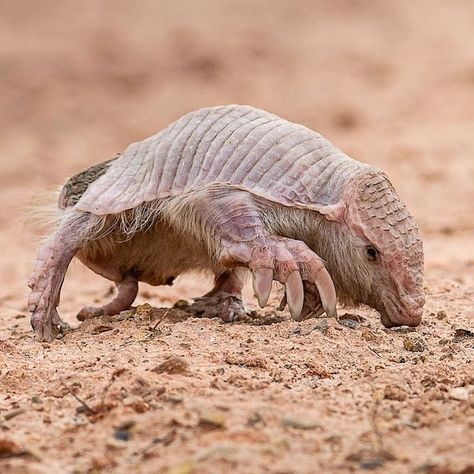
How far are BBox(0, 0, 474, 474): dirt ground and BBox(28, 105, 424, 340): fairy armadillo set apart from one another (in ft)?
0.68

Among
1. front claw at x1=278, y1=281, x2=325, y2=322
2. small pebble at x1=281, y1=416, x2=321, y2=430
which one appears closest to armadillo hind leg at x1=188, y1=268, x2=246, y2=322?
front claw at x1=278, y1=281, x2=325, y2=322

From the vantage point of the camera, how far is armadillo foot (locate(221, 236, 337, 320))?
4309 mm

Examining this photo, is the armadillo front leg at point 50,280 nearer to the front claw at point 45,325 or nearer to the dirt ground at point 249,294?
the front claw at point 45,325

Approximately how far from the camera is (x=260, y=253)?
14.3 ft

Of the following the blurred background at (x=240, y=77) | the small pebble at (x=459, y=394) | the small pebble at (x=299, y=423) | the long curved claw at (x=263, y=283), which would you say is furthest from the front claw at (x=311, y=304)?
the blurred background at (x=240, y=77)

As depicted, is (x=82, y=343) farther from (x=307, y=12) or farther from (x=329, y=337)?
(x=307, y=12)

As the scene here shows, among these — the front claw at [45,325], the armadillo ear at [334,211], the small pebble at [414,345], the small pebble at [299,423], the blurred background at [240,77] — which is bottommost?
the front claw at [45,325]

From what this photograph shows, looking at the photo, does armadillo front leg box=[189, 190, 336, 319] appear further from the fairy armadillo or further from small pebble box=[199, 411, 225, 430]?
small pebble box=[199, 411, 225, 430]

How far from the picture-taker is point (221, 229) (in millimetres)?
4516

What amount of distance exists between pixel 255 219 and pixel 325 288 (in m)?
0.45

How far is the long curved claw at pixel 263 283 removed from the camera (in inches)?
169

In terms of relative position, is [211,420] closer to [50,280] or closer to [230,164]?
[230,164]

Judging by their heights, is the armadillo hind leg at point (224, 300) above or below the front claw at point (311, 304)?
below

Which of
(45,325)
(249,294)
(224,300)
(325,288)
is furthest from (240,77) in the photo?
(325,288)
